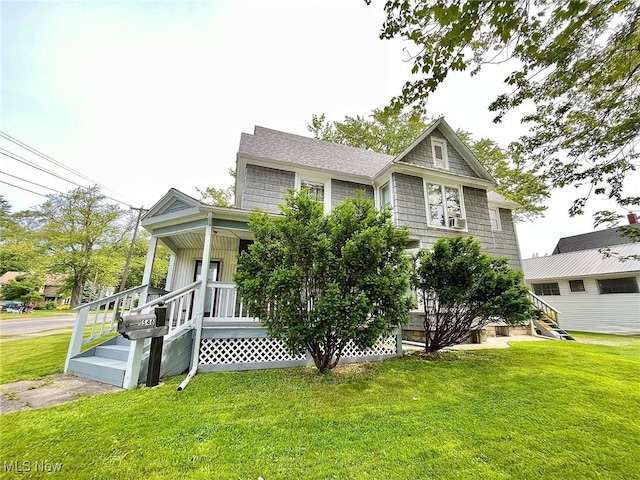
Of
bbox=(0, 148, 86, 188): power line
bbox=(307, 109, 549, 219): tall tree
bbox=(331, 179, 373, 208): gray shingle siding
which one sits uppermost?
bbox=(307, 109, 549, 219): tall tree

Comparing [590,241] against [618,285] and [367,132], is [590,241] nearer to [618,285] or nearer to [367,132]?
[618,285]

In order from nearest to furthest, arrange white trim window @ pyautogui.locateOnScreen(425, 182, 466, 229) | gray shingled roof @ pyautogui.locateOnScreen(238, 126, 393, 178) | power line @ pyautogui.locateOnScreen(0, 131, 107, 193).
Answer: gray shingled roof @ pyautogui.locateOnScreen(238, 126, 393, 178)
white trim window @ pyautogui.locateOnScreen(425, 182, 466, 229)
power line @ pyautogui.locateOnScreen(0, 131, 107, 193)

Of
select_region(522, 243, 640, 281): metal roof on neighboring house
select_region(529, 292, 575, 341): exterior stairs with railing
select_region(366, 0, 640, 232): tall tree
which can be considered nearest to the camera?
select_region(366, 0, 640, 232): tall tree

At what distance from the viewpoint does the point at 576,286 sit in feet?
49.9

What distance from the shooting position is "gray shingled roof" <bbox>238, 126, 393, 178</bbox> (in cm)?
950

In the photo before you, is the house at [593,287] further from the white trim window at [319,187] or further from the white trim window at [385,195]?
the white trim window at [319,187]

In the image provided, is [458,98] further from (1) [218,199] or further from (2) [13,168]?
(2) [13,168]

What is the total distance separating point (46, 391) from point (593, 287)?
2235 cm

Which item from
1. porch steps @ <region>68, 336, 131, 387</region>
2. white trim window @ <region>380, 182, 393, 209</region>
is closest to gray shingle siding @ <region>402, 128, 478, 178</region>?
white trim window @ <region>380, 182, 393, 209</region>

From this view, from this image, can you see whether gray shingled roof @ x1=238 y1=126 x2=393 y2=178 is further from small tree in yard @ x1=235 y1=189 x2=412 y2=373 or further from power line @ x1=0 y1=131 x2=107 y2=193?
power line @ x1=0 y1=131 x2=107 y2=193

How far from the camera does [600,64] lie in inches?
174

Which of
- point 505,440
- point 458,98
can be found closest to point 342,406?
point 505,440

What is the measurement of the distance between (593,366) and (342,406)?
19.4 ft

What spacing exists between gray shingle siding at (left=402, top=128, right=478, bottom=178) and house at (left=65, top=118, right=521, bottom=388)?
5 centimetres
